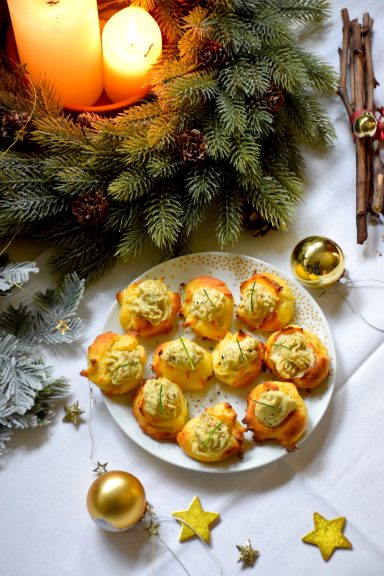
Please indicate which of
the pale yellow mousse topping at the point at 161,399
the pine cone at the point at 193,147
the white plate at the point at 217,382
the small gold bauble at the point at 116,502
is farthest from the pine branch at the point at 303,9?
the small gold bauble at the point at 116,502

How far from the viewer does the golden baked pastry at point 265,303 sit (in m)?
1.06

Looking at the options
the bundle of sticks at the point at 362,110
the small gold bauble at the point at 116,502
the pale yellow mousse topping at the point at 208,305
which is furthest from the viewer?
the bundle of sticks at the point at 362,110

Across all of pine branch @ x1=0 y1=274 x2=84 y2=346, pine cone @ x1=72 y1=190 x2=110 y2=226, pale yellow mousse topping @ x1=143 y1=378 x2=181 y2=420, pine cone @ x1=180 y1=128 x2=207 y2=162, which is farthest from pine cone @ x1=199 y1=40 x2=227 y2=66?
pale yellow mousse topping @ x1=143 y1=378 x2=181 y2=420

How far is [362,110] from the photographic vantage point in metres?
1.23

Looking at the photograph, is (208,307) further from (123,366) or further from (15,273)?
(15,273)

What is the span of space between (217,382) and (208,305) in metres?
0.12

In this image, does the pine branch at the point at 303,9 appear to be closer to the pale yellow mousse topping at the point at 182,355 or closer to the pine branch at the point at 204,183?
the pine branch at the point at 204,183

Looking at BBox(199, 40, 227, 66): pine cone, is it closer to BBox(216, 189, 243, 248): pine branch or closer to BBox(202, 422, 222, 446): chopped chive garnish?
BBox(216, 189, 243, 248): pine branch

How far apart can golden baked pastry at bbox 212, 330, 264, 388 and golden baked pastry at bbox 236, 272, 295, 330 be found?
35 mm

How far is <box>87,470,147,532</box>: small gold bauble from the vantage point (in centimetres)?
95

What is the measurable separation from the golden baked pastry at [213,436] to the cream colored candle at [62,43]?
0.54m

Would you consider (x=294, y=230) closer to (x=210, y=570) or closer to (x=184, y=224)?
(x=184, y=224)

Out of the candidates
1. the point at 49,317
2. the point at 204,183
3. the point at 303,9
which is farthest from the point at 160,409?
the point at 303,9

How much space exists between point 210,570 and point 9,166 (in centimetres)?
65
